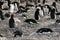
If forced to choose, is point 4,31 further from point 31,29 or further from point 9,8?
point 9,8

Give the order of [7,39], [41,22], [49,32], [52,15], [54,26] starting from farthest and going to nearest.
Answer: [52,15]
[41,22]
[54,26]
[49,32]
[7,39]

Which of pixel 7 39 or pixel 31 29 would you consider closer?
pixel 7 39

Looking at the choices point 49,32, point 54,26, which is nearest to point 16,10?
point 54,26

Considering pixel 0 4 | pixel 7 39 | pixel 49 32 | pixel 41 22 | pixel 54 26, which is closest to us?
pixel 7 39

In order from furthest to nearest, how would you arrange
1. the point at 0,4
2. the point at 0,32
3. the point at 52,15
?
the point at 0,4
the point at 52,15
the point at 0,32

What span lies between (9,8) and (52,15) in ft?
12.9

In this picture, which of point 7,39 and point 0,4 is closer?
point 7,39

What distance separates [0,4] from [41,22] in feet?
21.5

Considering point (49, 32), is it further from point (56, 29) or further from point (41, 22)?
point (41, 22)

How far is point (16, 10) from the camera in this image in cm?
1809

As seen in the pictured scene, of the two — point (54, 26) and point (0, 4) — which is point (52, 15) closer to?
point (54, 26)

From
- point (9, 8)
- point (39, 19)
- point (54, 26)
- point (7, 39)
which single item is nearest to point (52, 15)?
point (39, 19)

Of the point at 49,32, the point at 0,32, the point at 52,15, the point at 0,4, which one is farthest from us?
the point at 0,4

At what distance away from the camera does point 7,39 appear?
34.4ft
